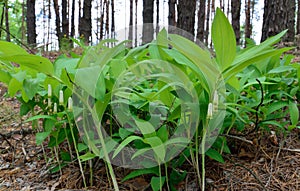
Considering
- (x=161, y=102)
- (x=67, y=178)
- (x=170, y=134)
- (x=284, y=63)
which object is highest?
(x=284, y=63)

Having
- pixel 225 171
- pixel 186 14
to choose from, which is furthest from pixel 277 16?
pixel 225 171

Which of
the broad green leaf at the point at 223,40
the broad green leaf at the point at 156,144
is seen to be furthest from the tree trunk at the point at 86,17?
the broad green leaf at the point at 223,40

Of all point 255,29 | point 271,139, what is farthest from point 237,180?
point 255,29

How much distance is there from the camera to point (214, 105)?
31.7 inches

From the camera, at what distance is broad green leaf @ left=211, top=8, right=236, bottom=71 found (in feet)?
2.31

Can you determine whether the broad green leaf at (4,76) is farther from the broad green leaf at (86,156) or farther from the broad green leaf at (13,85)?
the broad green leaf at (86,156)

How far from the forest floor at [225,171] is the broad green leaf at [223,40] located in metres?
0.43

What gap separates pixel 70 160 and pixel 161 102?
53cm

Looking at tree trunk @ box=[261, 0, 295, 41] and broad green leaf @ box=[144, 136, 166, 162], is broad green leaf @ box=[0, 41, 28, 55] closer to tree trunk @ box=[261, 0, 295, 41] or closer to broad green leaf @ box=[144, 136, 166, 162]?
broad green leaf @ box=[144, 136, 166, 162]

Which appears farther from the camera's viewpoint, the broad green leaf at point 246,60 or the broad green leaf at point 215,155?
the broad green leaf at point 215,155

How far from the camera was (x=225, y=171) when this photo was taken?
1189 mm

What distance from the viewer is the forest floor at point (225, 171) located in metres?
1.13

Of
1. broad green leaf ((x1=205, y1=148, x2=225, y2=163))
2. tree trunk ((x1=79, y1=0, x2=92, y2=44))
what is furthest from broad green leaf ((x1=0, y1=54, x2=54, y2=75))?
tree trunk ((x1=79, y1=0, x2=92, y2=44))

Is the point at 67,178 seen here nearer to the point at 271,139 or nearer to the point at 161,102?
the point at 161,102
